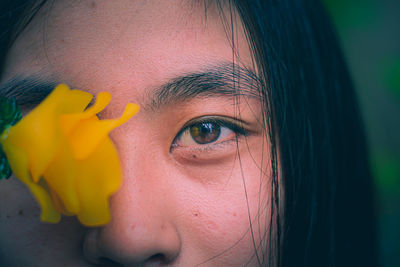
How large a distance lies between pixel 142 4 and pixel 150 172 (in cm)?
41

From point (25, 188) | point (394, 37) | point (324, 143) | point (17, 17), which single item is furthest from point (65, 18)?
point (394, 37)

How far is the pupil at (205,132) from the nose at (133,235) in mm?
212

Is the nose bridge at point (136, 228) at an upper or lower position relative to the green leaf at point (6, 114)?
lower

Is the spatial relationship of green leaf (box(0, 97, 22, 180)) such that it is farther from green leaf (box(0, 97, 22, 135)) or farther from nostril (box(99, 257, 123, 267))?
nostril (box(99, 257, 123, 267))

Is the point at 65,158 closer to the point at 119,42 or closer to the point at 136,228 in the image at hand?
the point at 136,228

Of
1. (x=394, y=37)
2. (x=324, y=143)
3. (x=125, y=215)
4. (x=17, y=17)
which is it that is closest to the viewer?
(x=125, y=215)

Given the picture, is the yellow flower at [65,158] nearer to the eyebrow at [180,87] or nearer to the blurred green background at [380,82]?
the eyebrow at [180,87]

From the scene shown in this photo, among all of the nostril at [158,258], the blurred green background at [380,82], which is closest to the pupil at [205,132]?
the nostril at [158,258]

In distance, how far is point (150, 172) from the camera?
2.28 ft

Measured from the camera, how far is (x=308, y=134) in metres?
0.93

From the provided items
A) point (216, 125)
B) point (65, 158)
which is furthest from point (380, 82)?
point (65, 158)

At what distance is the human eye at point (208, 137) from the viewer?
774mm

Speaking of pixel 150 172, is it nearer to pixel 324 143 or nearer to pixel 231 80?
pixel 231 80

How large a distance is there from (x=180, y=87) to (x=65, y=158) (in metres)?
0.30
